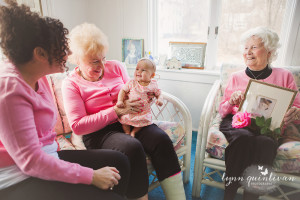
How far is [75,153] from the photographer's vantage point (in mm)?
992

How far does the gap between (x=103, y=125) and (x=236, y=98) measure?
895mm

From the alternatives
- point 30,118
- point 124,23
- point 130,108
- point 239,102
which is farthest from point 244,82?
point 124,23

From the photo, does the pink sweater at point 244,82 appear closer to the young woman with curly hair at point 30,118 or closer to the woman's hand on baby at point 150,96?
the woman's hand on baby at point 150,96

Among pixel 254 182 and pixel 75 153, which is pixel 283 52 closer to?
pixel 254 182

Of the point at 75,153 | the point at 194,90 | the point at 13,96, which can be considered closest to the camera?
the point at 13,96

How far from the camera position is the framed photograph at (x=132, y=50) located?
2.47 metres

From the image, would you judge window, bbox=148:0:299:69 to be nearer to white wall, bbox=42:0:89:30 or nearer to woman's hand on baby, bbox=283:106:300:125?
white wall, bbox=42:0:89:30

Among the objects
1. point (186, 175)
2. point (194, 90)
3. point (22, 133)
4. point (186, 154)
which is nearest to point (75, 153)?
point (22, 133)

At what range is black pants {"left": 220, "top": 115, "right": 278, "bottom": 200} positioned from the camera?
1155mm

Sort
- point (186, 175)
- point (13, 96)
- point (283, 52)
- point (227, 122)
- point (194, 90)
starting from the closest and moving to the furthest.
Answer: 1. point (13, 96)
2. point (227, 122)
3. point (186, 175)
4. point (283, 52)
5. point (194, 90)

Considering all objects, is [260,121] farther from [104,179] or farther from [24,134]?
[24,134]

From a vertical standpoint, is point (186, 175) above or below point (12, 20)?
below

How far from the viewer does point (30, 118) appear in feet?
2.38

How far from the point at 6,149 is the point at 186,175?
1245 millimetres
